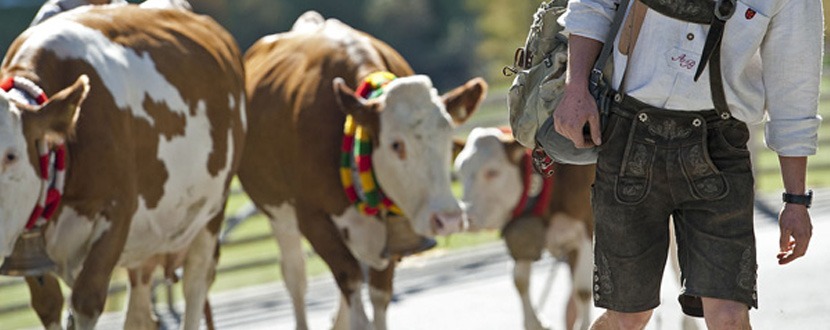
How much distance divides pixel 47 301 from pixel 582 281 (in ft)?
10.6

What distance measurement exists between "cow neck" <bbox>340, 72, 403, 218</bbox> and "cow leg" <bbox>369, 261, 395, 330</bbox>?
1.16 ft

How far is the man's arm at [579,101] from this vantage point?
553cm

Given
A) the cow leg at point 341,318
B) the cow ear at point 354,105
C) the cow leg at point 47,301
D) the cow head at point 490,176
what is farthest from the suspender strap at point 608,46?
the cow leg at point 341,318

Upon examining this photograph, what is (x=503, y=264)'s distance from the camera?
1545 cm

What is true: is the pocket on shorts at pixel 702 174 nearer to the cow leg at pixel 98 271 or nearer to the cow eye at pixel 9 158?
the cow eye at pixel 9 158

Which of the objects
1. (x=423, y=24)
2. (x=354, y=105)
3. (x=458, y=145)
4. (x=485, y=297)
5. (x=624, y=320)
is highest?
(x=624, y=320)

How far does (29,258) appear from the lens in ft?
26.9

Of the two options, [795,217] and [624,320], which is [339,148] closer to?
[624,320]

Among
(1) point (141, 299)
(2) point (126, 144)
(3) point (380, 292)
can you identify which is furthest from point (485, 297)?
(2) point (126, 144)

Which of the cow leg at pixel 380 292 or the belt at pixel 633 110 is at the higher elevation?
the belt at pixel 633 110

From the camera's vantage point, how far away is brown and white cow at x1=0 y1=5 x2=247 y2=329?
26.1 feet

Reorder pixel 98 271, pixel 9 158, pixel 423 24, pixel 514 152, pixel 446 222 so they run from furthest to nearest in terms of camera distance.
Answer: pixel 423 24 → pixel 514 152 → pixel 446 222 → pixel 98 271 → pixel 9 158

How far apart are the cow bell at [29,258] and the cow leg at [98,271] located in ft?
0.56

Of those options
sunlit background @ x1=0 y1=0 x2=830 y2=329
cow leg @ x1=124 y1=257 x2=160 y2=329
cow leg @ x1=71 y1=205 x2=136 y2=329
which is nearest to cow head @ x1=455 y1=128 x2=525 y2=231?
cow leg @ x1=124 y1=257 x2=160 y2=329
